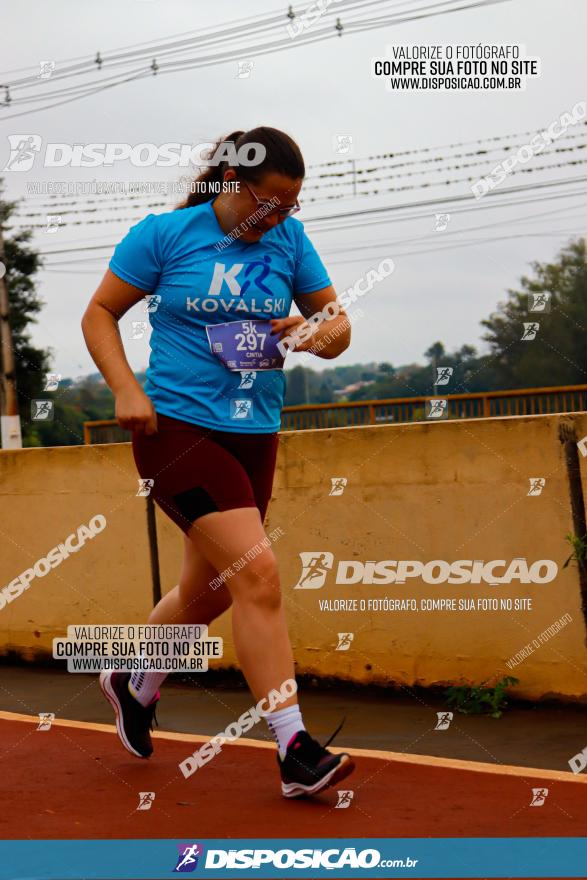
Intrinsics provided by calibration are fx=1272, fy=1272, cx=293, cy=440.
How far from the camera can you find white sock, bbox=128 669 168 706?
454 cm

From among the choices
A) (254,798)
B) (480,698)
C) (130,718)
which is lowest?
(480,698)

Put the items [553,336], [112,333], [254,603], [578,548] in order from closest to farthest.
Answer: [254,603] < [112,333] < [578,548] < [553,336]

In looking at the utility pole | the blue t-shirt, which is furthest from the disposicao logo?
the utility pole

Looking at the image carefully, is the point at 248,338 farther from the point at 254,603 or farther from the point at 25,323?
the point at 25,323

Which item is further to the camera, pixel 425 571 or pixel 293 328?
pixel 425 571

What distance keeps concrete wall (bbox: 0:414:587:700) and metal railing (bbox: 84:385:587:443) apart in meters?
3.59

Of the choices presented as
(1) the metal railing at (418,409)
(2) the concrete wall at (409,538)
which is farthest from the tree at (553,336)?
(2) the concrete wall at (409,538)

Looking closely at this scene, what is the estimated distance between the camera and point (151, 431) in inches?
160

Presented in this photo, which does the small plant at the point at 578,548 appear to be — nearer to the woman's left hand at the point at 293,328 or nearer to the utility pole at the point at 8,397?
the woman's left hand at the point at 293,328

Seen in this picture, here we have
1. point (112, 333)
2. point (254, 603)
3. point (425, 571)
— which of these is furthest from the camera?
point (425, 571)

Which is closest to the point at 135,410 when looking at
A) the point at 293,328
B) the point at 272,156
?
the point at 293,328

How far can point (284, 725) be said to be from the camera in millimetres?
3820

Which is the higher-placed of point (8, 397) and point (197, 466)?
point (8, 397)

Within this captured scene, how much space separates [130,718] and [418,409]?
35.3 ft
